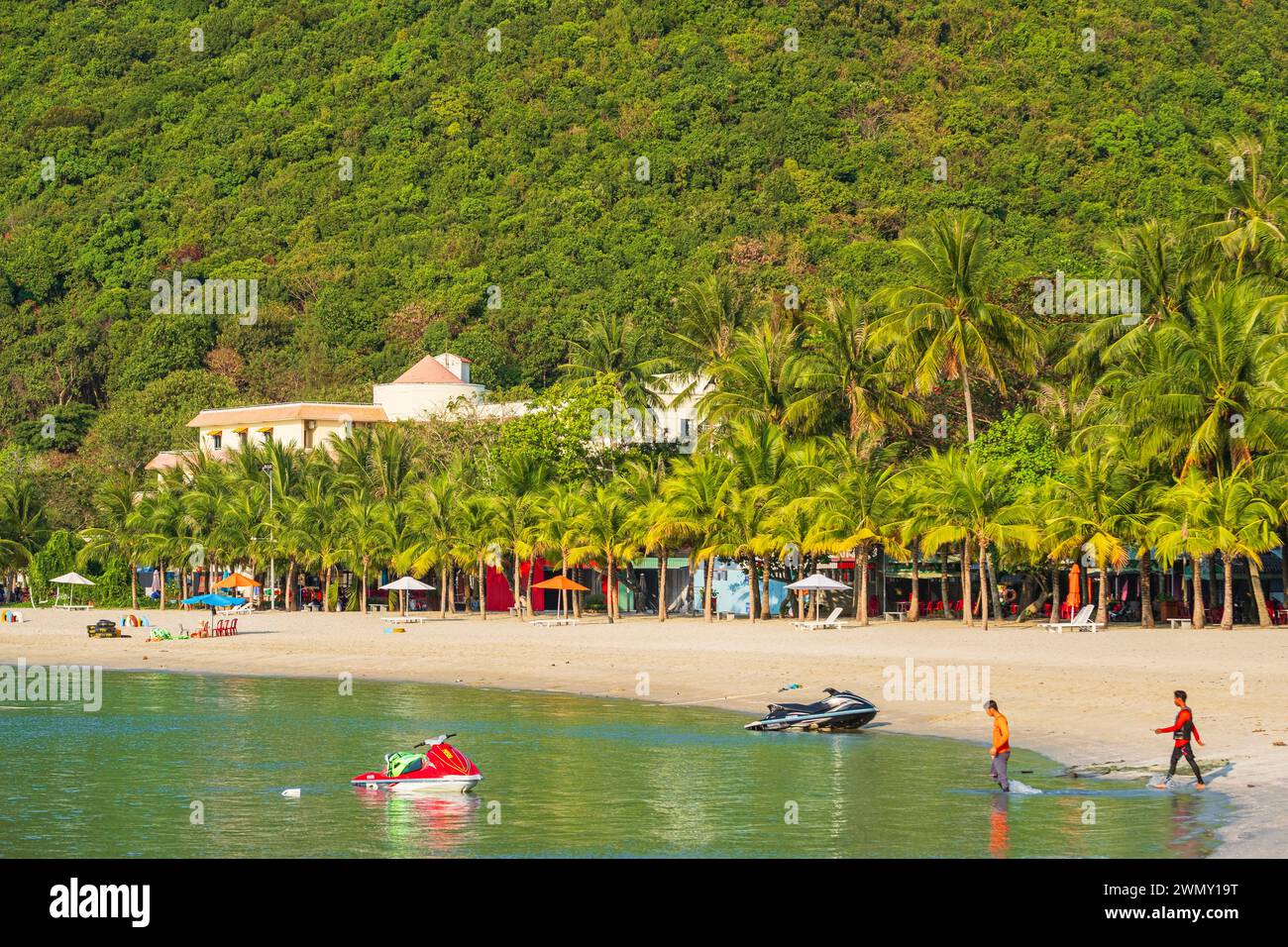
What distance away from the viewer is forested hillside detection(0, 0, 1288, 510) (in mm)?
105125

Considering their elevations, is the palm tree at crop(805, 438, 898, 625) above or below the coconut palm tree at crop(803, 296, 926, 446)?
below

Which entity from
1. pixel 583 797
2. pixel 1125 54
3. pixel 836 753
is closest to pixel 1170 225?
pixel 836 753

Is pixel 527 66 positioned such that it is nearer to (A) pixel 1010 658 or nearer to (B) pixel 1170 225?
(B) pixel 1170 225

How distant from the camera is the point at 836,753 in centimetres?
2703

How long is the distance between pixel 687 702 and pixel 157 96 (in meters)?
137

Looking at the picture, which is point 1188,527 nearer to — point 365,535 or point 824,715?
point 824,715

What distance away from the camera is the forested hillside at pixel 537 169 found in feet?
345

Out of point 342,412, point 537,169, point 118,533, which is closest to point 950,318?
point 118,533

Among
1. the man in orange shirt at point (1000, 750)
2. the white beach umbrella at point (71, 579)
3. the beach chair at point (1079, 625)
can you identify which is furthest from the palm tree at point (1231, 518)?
the white beach umbrella at point (71, 579)

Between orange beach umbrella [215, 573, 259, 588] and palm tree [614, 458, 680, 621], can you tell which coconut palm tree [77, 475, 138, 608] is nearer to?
orange beach umbrella [215, 573, 259, 588]
